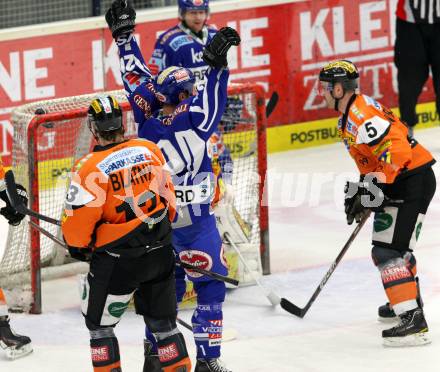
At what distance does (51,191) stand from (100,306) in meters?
2.29

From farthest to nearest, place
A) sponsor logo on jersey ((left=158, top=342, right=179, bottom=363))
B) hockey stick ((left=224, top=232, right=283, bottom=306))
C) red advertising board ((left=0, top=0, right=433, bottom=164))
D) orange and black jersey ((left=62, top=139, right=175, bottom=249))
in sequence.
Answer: red advertising board ((left=0, top=0, right=433, bottom=164)), hockey stick ((left=224, top=232, right=283, bottom=306)), sponsor logo on jersey ((left=158, top=342, right=179, bottom=363)), orange and black jersey ((left=62, top=139, right=175, bottom=249))

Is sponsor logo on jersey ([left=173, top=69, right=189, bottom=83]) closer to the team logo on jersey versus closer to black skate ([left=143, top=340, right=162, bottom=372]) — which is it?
the team logo on jersey

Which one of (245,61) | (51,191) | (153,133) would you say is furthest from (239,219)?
(245,61)

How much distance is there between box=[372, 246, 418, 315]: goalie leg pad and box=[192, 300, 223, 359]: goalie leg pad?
0.92 m

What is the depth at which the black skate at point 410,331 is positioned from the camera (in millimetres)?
6316

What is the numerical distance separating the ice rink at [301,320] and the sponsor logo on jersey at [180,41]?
139cm

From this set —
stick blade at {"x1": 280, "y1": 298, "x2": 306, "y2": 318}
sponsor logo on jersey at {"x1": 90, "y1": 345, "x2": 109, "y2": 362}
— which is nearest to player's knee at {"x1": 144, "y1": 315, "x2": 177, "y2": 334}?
sponsor logo on jersey at {"x1": 90, "y1": 345, "x2": 109, "y2": 362}

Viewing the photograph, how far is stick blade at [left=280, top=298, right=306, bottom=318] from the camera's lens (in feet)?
22.7

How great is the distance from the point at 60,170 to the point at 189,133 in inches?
80.4

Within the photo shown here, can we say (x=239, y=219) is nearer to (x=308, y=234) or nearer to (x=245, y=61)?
(x=308, y=234)

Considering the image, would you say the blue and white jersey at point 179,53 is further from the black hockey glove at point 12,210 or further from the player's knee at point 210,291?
the player's knee at point 210,291

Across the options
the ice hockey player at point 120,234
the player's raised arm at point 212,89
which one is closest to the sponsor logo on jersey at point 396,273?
the player's raised arm at point 212,89

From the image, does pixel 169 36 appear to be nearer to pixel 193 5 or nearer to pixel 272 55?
pixel 193 5

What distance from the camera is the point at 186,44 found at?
28.9ft
